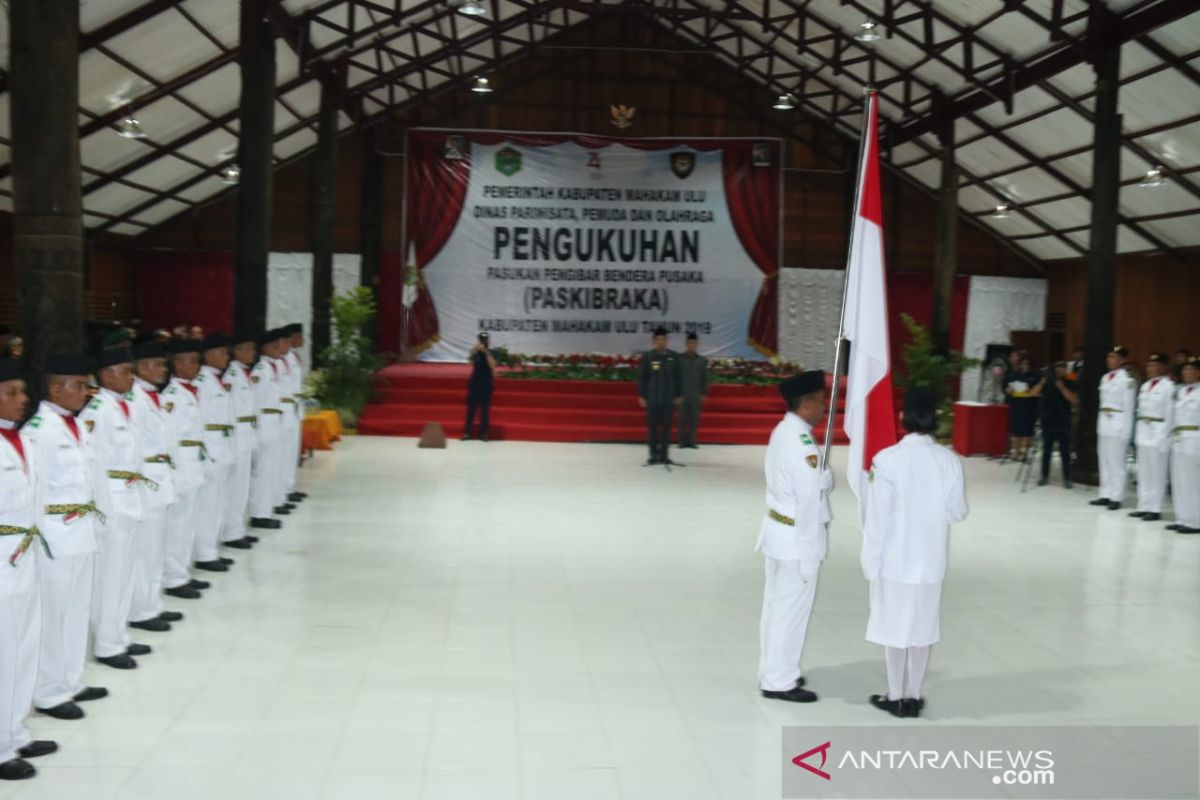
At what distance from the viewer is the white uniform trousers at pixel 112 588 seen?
205 inches

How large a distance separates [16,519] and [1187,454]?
8897 millimetres

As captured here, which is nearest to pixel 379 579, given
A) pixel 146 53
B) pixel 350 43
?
pixel 146 53

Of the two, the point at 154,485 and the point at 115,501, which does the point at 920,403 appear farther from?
the point at 154,485

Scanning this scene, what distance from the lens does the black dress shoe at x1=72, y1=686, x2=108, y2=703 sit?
4.74 m

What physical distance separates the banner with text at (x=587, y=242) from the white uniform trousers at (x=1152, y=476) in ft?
32.6

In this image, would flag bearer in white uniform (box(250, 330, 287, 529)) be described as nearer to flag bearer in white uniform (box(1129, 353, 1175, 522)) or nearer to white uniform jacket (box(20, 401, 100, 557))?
white uniform jacket (box(20, 401, 100, 557))

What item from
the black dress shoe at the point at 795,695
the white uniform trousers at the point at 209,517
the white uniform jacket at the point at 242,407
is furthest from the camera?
the white uniform jacket at the point at 242,407

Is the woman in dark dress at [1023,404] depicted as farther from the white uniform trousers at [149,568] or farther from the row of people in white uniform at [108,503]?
the white uniform trousers at [149,568]

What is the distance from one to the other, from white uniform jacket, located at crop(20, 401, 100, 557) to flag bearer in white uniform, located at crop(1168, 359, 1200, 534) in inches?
334

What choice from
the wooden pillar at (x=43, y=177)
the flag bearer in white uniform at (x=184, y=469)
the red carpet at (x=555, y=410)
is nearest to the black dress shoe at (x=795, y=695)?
the flag bearer in white uniform at (x=184, y=469)

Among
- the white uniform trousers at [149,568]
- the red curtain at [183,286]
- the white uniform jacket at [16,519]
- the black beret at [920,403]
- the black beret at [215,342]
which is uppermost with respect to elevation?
the red curtain at [183,286]

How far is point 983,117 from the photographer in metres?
16.8

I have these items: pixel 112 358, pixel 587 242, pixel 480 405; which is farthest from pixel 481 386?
pixel 112 358

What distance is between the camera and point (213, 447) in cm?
711
